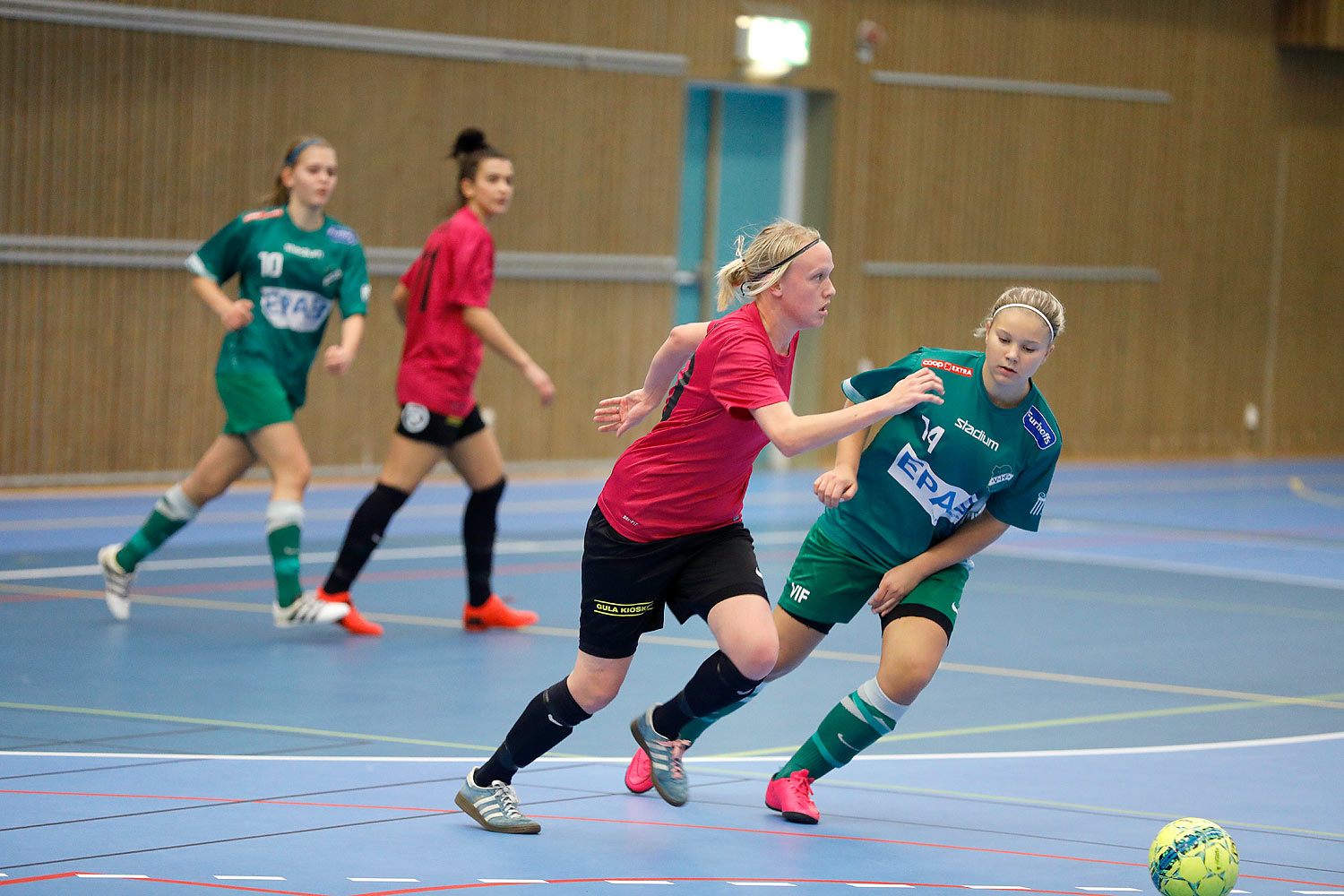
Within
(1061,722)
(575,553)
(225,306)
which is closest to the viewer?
(1061,722)

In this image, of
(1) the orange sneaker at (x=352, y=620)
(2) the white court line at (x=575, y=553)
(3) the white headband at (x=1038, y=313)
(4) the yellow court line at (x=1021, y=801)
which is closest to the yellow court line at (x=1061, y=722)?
(4) the yellow court line at (x=1021, y=801)

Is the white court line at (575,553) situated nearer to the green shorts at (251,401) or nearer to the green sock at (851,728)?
the green shorts at (251,401)

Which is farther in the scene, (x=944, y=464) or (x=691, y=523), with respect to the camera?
(x=944, y=464)

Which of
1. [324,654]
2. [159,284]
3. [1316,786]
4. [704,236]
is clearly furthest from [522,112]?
[1316,786]

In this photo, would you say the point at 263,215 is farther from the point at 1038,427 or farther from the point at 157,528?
the point at 1038,427

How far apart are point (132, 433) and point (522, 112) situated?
384 cm

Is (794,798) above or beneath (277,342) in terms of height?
beneath

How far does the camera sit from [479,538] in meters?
7.49

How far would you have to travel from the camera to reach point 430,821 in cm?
446

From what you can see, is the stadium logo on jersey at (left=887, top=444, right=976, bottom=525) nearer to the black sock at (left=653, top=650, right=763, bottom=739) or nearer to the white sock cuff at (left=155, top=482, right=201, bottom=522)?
the black sock at (left=653, top=650, right=763, bottom=739)

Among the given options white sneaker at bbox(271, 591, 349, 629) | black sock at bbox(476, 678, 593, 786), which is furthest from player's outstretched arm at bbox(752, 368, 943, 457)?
white sneaker at bbox(271, 591, 349, 629)

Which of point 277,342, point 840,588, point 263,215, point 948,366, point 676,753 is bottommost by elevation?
point 676,753

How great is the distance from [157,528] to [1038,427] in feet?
13.4

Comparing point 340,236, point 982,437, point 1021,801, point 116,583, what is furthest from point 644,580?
point 116,583
